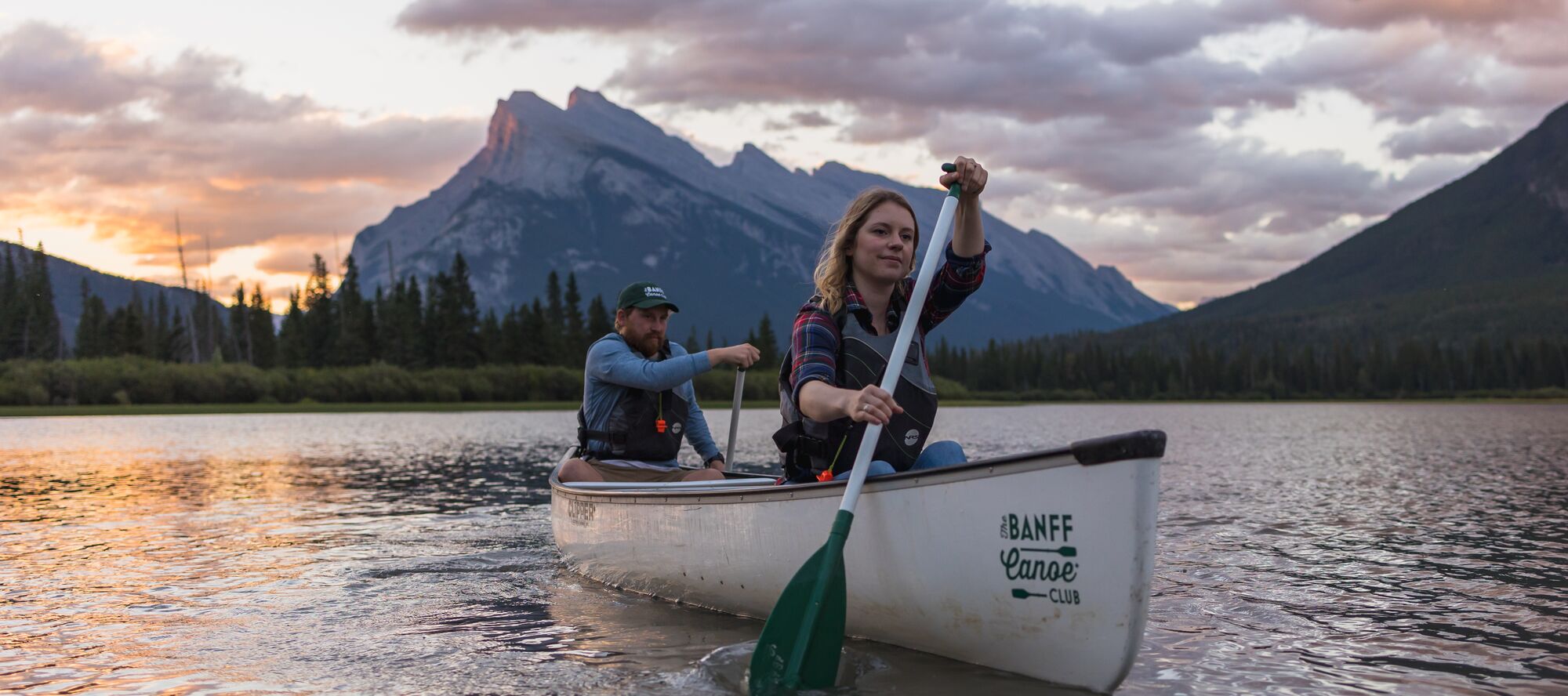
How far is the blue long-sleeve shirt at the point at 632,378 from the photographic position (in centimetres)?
935

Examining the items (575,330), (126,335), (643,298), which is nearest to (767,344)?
(575,330)

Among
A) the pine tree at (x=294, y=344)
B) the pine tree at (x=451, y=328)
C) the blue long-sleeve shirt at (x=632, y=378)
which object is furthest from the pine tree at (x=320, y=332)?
the blue long-sleeve shirt at (x=632, y=378)

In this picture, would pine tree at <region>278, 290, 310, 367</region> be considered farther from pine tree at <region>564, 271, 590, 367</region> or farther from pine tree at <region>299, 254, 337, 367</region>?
pine tree at <region>564, 271, 590, 367</region>

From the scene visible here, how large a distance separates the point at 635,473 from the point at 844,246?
4.54m

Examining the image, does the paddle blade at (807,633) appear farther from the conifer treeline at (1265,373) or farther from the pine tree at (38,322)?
the conifer treeline at (1265,373)

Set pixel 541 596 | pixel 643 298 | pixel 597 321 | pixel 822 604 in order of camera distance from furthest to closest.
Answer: pixel 597 321 < pixel 643 298 < pixel 541 596 < pixel 822 604

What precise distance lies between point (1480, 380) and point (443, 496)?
17137cm

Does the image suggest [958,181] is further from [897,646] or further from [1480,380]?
[1480,380]

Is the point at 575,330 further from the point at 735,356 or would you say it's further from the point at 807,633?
the point at 807,633

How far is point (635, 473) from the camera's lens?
10.7 meters

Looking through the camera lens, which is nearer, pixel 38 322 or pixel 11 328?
pixel 11 328

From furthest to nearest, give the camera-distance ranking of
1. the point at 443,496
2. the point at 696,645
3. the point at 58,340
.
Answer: the point at 58,340 → the point at 443,496 → the point at 696,645

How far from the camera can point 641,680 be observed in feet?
22.6

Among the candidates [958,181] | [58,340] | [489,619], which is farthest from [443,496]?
[58,340]
